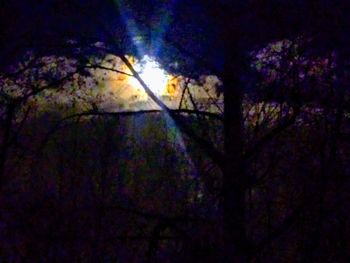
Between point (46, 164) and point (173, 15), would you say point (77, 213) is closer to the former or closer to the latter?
point (46, 164)

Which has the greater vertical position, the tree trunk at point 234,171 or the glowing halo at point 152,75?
the glowing halo at point 152,75

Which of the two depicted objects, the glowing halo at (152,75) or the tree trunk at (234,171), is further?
the glowing halo at (152,75)

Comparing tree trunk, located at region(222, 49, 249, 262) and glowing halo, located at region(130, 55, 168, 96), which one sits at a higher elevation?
glowing halo, located at region(130, 55, 168, 96)

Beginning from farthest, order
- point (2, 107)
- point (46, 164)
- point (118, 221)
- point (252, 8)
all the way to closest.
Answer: point (46, 164) → point (118, 221) → point (2, 107) → point (252, 8)

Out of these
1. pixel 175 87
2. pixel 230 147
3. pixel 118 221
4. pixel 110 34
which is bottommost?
pixel 118 221

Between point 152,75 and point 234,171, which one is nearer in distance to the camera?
point 152,75

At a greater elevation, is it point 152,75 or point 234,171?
point 152,75

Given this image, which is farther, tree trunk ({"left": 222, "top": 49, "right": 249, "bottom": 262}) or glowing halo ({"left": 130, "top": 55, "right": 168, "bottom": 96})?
glowing halo ({"left": 130, "top": 55, "right": 168, "bottom": 96})

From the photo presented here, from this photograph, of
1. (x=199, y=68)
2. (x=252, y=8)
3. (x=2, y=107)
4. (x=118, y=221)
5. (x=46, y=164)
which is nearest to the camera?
(x=252, y=8)

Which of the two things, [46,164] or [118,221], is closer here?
[118,221]

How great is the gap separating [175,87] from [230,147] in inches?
36.5

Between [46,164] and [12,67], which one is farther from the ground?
[12,67]

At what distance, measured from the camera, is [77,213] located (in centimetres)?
1078

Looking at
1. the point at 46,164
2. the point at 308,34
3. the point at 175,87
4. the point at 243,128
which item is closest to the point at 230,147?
the point at 243,128
